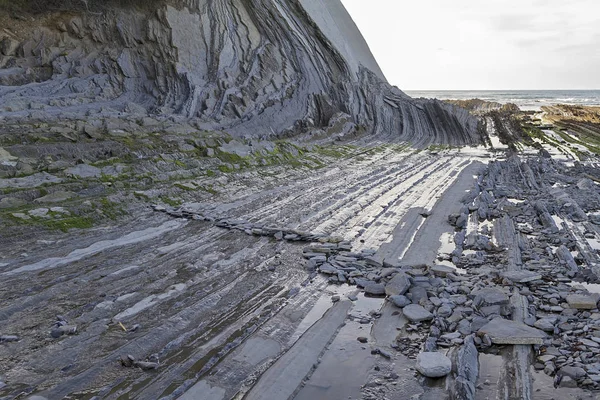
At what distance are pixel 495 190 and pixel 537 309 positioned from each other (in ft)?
25.4

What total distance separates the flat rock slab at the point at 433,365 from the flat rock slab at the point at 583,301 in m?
2.12

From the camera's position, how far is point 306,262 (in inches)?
293

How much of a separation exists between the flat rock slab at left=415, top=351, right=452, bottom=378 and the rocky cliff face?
1616 cm

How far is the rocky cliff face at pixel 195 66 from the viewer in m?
21.8

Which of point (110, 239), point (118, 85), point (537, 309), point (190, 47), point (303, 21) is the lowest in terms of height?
point (537, 309)

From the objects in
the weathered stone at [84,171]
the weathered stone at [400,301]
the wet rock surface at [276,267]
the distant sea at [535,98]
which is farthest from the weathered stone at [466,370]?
the distant sea at [535,98]

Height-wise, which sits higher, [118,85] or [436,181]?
[118,85]

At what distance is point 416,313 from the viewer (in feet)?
18.6

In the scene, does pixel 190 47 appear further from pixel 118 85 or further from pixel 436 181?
pixel 436 181

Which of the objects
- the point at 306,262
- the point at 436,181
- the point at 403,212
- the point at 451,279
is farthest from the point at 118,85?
the point at 451,279

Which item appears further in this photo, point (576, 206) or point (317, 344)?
point (576, 206)

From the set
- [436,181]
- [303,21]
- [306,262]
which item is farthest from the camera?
[303,21]

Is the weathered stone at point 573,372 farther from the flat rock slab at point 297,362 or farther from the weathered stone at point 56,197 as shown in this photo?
the weathered stone at point 56,197

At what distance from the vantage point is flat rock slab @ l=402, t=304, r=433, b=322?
5.57 m
